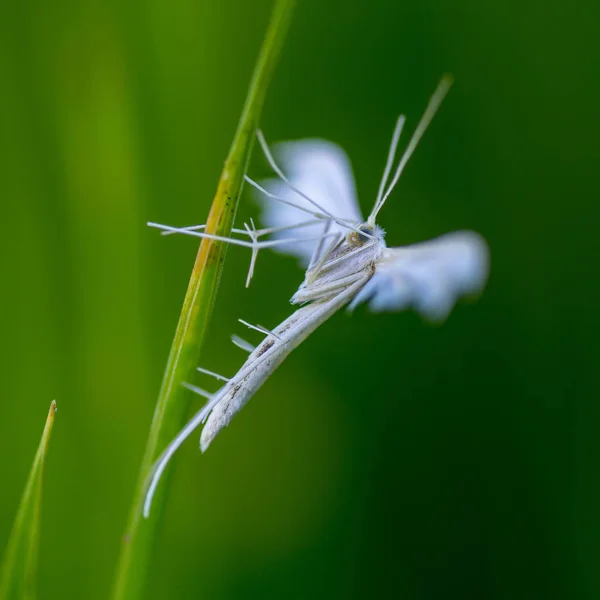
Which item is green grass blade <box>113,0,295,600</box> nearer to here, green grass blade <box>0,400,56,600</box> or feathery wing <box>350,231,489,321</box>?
green grass blade <box>0,400,56,600</box>

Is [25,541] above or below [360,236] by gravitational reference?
below

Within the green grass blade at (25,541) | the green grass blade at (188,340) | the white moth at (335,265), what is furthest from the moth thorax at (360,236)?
the green grass blade at (25,541)

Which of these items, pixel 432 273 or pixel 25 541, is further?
pixel 432 273

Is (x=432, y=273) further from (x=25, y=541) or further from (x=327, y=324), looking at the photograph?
(x=327, y=324)

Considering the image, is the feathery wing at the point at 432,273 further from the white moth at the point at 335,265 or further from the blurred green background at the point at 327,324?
the blurred green background at the point at 327,324

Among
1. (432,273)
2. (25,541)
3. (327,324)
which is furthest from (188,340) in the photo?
(327,324)

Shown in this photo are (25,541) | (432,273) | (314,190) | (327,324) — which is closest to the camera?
(25,541)

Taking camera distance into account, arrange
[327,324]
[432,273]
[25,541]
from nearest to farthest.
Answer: [25,541] → [432,273] → [327,324]
